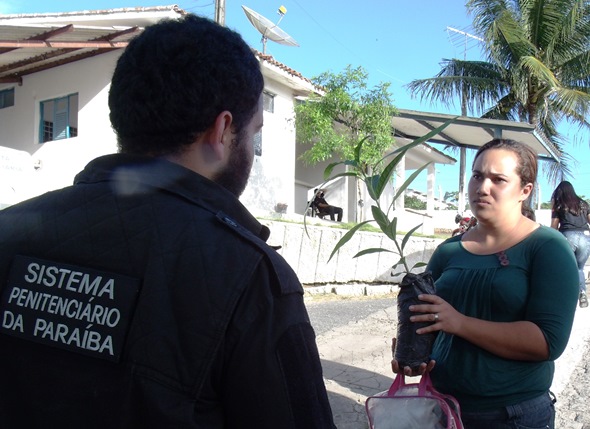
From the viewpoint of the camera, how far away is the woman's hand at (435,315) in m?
1.72

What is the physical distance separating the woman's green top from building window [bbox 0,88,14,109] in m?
15.5

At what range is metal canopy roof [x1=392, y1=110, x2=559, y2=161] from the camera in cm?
1339

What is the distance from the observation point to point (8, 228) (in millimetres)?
1007

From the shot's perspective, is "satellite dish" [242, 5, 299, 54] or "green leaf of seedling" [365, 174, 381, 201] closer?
"green leaf of seedling" [365, 174, 381, 201]

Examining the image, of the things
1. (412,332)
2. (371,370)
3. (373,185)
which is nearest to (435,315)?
(412,332)

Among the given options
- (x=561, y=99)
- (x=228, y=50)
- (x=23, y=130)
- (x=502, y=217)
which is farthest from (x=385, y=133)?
(x=228, y=50)

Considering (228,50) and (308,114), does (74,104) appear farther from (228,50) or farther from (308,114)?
(228,50)

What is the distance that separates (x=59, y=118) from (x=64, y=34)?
9.66 ft

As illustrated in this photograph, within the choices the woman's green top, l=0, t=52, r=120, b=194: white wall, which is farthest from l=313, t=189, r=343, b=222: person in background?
the woman's green top

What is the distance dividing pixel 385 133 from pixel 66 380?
1213cm

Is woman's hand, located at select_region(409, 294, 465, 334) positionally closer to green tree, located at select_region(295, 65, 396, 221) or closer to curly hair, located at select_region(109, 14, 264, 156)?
curly hair, located at select_region(109, 14, 264, 156)

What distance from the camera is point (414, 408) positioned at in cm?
176

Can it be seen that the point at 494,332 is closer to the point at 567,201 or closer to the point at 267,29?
the point at 567,201

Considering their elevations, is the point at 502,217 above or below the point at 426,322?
above
